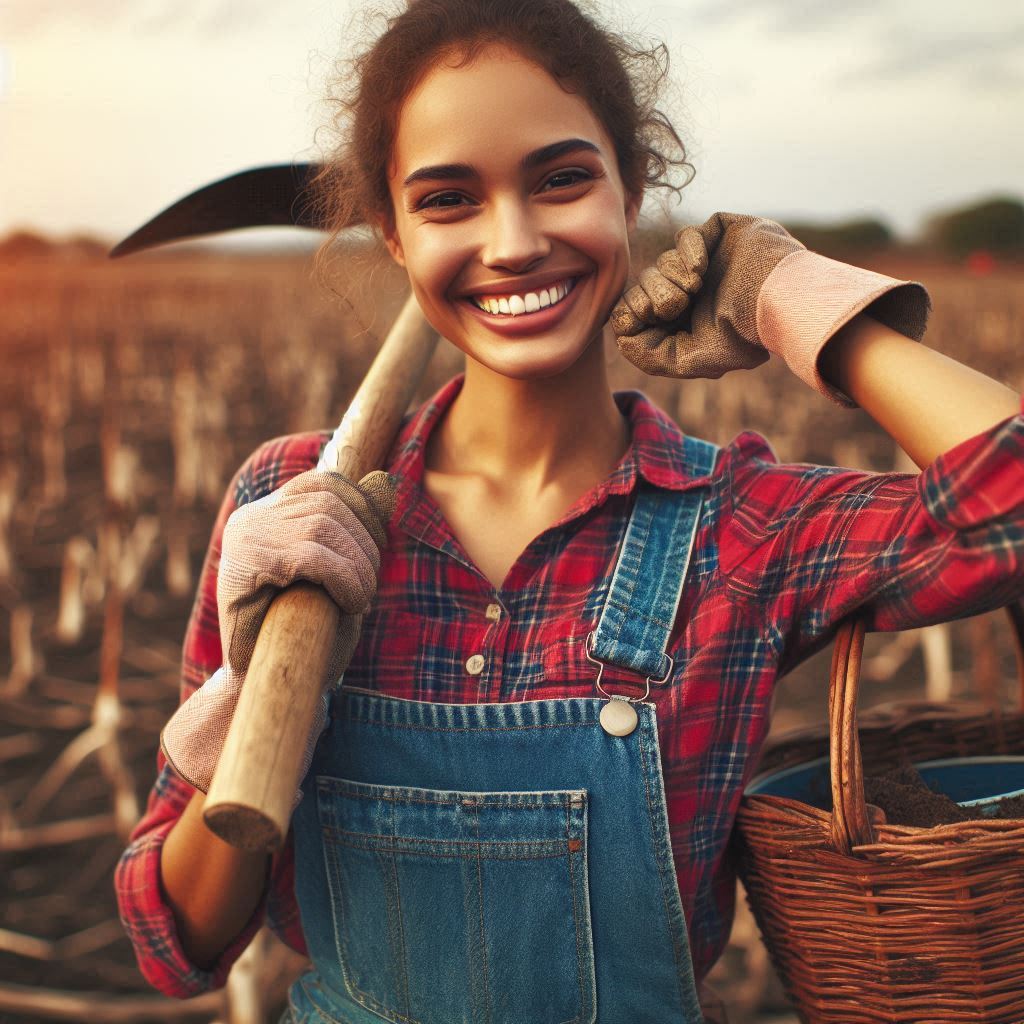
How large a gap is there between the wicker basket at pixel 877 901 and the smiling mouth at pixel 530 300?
0.56 meters

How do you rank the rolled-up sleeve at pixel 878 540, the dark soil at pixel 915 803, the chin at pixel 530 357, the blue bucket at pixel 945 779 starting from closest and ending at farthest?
the rolled-up sleeve at pixel 878 540 → the dark soil at pixel 915 803 → the chin at pixel 530 357 → the blue bucket at pixel 945 779

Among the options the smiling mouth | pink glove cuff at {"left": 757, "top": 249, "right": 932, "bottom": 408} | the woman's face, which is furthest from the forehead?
pink glove cuff at {"left": 757, "top": 249, "right": 932, "bottom": 408}

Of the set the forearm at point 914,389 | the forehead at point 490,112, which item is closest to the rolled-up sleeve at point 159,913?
the forehead at point 490,112

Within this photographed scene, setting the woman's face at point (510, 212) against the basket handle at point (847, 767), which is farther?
the woman's face at point (510, 212)

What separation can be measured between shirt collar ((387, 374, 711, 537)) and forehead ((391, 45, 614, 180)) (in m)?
0.41

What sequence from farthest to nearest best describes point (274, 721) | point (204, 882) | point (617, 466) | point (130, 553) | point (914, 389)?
1. point (130, 553)
2. point (617, 466)
3. point (204, 882)
4. point (914, 389)
5. point (274, 721)

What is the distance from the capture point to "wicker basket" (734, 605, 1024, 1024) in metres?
1.34

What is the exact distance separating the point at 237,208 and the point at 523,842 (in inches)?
47.0

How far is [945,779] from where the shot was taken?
A: 1.74 m

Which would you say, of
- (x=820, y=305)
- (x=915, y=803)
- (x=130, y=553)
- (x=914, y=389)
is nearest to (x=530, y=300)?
(x=820, y=305)

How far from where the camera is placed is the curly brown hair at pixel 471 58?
155 cm

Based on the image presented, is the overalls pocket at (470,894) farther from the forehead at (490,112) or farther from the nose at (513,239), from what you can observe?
the forehead at (490,112)

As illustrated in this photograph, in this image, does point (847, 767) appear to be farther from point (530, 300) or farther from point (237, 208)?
point (237, 208)

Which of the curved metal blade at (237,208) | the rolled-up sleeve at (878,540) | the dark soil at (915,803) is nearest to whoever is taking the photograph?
the rolled-up sleeve at (878,540)
